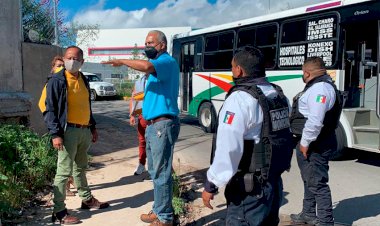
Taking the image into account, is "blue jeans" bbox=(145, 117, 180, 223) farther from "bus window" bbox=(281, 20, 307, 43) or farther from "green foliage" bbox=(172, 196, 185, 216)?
"bus window" bbox=(281, 20, 307, 43)

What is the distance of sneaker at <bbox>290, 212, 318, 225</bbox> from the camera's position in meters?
4.17

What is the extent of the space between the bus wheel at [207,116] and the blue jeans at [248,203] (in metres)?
8.24

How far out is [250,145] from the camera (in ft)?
8.27

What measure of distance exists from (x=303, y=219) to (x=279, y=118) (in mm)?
2122

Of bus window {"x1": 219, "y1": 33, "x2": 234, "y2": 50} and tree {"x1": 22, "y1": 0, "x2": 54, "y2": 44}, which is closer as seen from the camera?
tree {"x1": 22, "y1": 0, "x2": 54, "y2": 44}

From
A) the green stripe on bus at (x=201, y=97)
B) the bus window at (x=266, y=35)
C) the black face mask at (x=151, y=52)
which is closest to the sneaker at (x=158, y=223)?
the black face mask at (x=151, y=52)

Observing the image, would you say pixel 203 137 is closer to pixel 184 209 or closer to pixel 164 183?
pixel 184 209

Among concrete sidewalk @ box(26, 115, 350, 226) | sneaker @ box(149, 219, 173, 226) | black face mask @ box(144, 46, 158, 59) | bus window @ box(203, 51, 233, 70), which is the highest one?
bus window @ box(203, 51, 233, 70)

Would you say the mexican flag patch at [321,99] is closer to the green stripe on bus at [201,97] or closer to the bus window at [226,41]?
the green stripe on bus at [201,97]

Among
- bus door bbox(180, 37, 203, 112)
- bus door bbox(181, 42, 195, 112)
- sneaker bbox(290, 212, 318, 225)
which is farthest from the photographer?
bus door bbox(181, 42, 195, 112)

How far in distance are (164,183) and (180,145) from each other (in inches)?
214

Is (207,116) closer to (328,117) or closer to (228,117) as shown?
(328,117)

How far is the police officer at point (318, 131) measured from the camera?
3770 mm

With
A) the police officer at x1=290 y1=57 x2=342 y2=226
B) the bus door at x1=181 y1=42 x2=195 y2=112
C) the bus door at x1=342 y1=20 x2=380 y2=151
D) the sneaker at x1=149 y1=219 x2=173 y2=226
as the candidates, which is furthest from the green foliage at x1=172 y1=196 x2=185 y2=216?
the bus door at x1=181 y1=42 x2=195 y2=112
